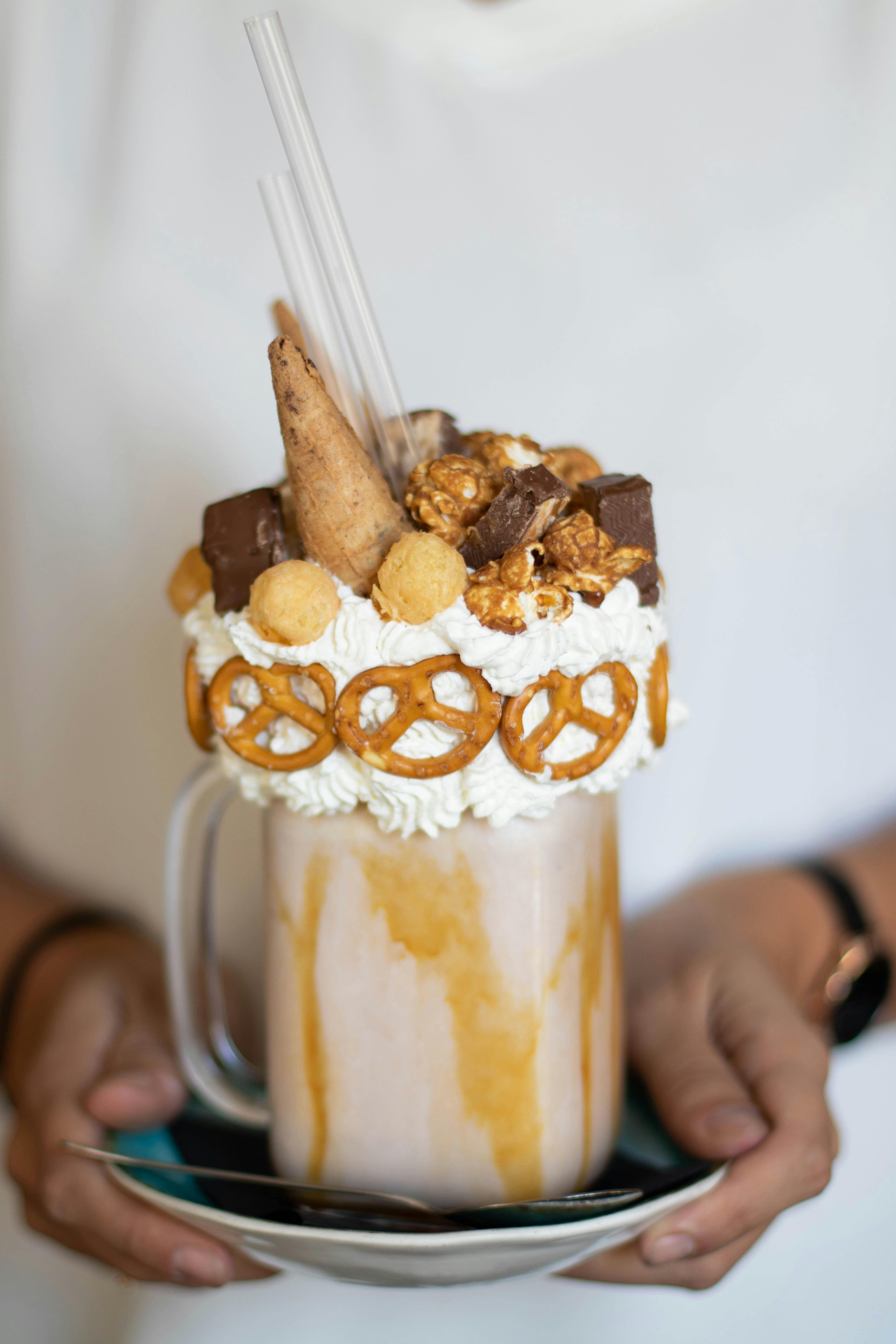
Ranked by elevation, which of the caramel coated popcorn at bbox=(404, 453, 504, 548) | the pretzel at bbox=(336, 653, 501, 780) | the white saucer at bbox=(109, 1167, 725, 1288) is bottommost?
the white saucer at bbox=(109, 1167, 725, 1288)

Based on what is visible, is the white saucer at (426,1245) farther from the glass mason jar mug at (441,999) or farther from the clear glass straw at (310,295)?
the clear glass straw at (310,295)

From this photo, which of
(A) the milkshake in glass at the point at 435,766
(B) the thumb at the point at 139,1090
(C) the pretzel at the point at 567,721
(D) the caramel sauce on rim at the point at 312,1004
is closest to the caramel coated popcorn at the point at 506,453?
(A) the milkshake in glass at the point at 435,766

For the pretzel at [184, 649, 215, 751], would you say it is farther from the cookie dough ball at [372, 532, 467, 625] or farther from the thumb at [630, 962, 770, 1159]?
the thumb at [630, 962, 770, 1159]

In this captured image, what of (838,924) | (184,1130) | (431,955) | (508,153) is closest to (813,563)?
(838,924)

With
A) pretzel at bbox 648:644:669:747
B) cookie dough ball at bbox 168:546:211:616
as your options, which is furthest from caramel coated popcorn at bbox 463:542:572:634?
cookie dough ball at bbox 168:546:211:616

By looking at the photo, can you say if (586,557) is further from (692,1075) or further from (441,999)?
(692,1075)
